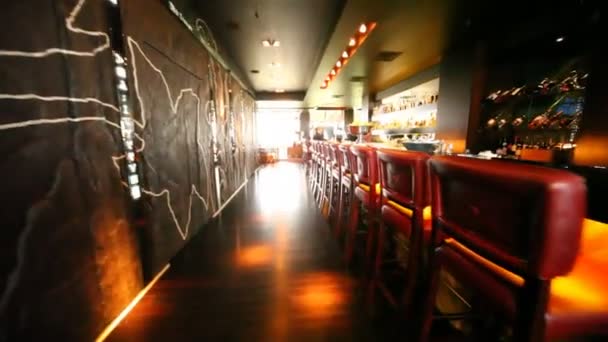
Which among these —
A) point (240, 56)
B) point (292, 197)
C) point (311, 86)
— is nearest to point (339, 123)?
point (311, 86)

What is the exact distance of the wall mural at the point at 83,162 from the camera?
37.9 inches

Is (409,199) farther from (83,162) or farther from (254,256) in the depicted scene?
(83,162)

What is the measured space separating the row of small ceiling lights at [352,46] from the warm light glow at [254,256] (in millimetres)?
2894

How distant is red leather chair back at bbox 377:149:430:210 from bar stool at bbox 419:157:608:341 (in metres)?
0.25

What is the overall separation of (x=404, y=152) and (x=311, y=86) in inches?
244

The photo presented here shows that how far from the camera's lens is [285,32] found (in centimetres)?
393

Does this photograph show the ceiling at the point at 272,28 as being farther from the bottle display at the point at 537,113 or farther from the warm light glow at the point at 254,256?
the warm light glow at the point at 254,256

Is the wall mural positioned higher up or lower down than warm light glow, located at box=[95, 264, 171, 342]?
higher up

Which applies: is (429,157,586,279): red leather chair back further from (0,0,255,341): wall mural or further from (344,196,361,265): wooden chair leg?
(0,0,255,341): wall mural

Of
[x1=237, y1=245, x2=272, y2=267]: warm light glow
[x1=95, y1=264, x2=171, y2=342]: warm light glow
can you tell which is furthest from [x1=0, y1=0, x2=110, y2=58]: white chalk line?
[x1=237, y1=245, x2=272, y2=267]: warm light glow

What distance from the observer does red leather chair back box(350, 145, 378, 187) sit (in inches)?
63.8

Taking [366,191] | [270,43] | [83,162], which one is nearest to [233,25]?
[270,43]

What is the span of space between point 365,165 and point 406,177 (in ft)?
1.73

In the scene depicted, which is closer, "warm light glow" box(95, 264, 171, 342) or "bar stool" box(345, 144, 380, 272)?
"warm light glow" box(95, 264, 171, 342)
